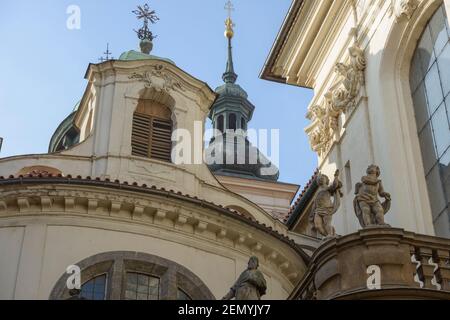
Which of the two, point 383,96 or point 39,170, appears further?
point 383,96

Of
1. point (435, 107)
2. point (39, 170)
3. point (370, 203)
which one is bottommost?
point (370, 203)

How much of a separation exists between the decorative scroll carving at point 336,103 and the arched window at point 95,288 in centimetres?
564

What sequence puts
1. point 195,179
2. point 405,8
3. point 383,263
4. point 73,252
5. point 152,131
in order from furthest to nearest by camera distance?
point 152,131 → point 195,179 → point 405,8 → point 73,252 → point 383,263

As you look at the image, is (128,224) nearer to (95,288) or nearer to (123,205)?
(123,205)

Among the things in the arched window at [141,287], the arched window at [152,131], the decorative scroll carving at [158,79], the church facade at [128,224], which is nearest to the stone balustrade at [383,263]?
the church facade at [128,224]

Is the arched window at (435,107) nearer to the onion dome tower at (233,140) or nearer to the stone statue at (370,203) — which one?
the stone statue at (370,203)

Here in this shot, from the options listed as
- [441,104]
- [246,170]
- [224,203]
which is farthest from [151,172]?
[246,170]

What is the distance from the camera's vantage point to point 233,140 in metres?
33.5

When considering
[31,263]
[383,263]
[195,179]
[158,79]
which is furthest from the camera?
[158,79]

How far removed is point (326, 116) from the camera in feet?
60.0

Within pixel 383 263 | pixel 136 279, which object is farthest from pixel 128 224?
pixel 383 263

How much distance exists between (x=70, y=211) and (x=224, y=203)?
296 centimetres

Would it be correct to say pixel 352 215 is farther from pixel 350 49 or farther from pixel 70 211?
pixel 70 211

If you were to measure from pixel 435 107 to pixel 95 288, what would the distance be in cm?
568
